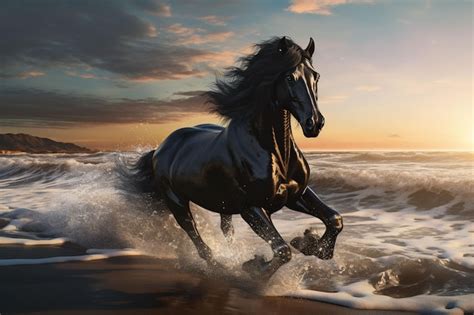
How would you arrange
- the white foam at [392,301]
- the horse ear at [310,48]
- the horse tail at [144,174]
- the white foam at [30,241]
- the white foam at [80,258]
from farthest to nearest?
the white foam at [30,241], the horse tail at [144,174], the white foam at [80,258], the horse ear at [310,48], the white foam at [392,301]

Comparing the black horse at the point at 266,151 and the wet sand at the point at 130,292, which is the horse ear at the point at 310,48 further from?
the wet sand at the point at 130,292

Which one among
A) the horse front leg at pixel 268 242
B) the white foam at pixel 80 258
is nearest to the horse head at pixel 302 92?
the horse front leg at pixel 268 242

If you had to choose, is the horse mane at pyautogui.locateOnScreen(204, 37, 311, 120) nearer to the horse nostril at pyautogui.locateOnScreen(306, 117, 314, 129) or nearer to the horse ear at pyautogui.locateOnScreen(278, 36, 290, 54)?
the horse ear at pyautogui.locateOnScreen(278, 36, 290, 54)

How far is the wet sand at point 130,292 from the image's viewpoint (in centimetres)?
363

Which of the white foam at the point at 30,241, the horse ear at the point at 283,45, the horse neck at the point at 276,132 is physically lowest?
the white foam at the point at 30,241

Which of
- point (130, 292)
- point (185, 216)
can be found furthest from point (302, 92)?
point (185, 216)

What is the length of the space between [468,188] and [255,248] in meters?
6.86

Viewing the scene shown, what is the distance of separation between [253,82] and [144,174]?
2379 millimetres

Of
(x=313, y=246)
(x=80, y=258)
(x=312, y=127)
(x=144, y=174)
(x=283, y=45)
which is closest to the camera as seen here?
(x=312, y=127)

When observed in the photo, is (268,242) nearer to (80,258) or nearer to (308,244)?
(308,244)

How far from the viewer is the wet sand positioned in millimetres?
3633

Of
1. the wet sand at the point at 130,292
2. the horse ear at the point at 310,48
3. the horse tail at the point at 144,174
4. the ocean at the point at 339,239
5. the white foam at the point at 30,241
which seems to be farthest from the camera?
the white foam at the point at 30,241

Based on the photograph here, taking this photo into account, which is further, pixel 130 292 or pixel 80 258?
pixel 80 258

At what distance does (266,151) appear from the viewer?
405 cm
